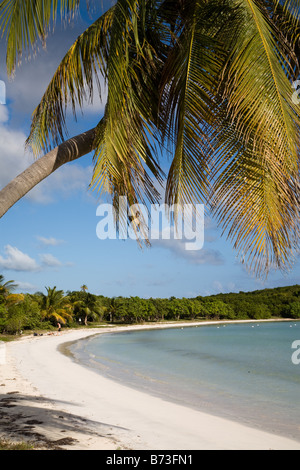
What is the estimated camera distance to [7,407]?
9.58 metres

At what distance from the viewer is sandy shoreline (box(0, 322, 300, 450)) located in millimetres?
7348

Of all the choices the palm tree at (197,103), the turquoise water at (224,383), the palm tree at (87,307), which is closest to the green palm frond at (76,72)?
the palm tree at (197,103)

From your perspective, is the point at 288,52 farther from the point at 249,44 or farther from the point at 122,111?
the point at 122,111

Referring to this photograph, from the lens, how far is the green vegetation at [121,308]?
37.0 m

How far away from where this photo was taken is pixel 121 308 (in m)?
68.0

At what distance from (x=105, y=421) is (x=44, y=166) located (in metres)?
7.69

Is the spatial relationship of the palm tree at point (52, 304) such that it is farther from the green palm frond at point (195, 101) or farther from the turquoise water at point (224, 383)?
the green palm frond at point (195, 101)

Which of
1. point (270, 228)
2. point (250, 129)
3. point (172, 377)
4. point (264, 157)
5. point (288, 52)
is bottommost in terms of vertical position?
point (172, 377)

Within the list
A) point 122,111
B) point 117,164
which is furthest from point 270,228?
point 122,111

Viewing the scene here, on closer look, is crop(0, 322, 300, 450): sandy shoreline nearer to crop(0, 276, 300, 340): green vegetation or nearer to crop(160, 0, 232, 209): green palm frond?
crop(160, 0, 232, 209): green palm frond

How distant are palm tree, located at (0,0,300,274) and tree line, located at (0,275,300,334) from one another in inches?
1157

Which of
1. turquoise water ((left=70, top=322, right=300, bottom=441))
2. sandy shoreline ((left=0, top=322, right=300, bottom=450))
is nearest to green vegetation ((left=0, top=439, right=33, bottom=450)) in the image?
sandy shoreline ((left=0, top=322, right=300, bottom=450))

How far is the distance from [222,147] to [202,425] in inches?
349

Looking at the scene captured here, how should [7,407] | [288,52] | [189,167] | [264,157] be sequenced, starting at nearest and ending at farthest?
[264,157] < [189,167] < [288,52] < [7,407]
